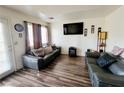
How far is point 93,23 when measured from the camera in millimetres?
5051

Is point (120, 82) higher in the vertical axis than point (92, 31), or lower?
lower

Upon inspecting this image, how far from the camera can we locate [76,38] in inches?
219

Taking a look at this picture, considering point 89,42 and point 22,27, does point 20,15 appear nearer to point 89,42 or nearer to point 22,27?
point 22,27

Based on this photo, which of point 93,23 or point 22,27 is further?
point 93,23

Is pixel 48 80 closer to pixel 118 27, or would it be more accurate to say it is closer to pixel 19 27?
pixel 19 27

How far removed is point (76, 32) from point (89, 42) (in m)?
0.94

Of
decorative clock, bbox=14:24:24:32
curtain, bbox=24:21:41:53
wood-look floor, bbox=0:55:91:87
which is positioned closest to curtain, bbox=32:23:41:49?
curtain, bbox=24:21:41:53

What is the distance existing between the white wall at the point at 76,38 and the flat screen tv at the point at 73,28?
18 cm

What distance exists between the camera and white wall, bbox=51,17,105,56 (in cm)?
508

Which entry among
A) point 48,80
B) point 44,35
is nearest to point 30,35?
point 44,35

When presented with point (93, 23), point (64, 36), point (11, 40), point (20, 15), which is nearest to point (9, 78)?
point (11, 40)

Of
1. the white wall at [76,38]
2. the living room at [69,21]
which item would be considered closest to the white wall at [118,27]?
the living room at [69,21]

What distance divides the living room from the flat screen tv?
0.18 meters

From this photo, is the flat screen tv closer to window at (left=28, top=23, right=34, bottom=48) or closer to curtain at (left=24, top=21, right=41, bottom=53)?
curtain at (left=24, top=21, right=41, bottom=53)
